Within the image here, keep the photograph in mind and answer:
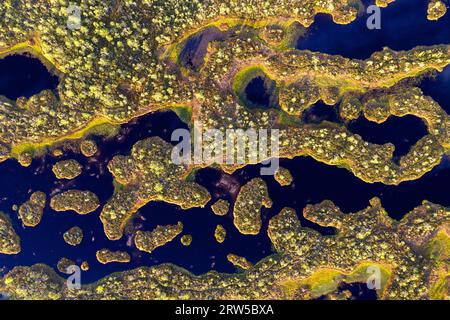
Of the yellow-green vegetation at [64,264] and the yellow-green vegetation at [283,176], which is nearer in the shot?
the yellow-green vegetation at [283,176]

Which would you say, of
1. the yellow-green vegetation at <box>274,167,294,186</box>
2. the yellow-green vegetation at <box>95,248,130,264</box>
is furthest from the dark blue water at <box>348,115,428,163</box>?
the yellow-green vegetation at <box>95,248,130,264</box>

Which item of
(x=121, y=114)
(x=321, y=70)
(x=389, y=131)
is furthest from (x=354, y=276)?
(x=121, y=114)

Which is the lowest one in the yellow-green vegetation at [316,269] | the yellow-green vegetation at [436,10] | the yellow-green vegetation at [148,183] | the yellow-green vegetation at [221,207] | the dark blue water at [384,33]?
the yellow-green vegetation at [316,269]

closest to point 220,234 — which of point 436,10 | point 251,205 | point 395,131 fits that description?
point 251,205

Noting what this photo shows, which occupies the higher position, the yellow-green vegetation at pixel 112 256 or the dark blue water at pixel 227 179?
the dark blue water at pixel 227 179

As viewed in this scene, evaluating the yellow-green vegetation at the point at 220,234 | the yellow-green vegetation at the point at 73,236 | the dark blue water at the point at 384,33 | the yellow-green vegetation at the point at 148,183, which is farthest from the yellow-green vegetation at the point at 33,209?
the dark blue water at the point at 384,33

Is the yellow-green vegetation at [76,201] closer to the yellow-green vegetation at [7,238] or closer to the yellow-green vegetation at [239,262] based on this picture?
the yellow-green vegetation at [7,238]

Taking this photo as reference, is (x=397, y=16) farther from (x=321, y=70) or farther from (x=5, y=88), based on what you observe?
(x=5, y=88)

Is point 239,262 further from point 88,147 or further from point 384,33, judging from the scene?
point 384,33
